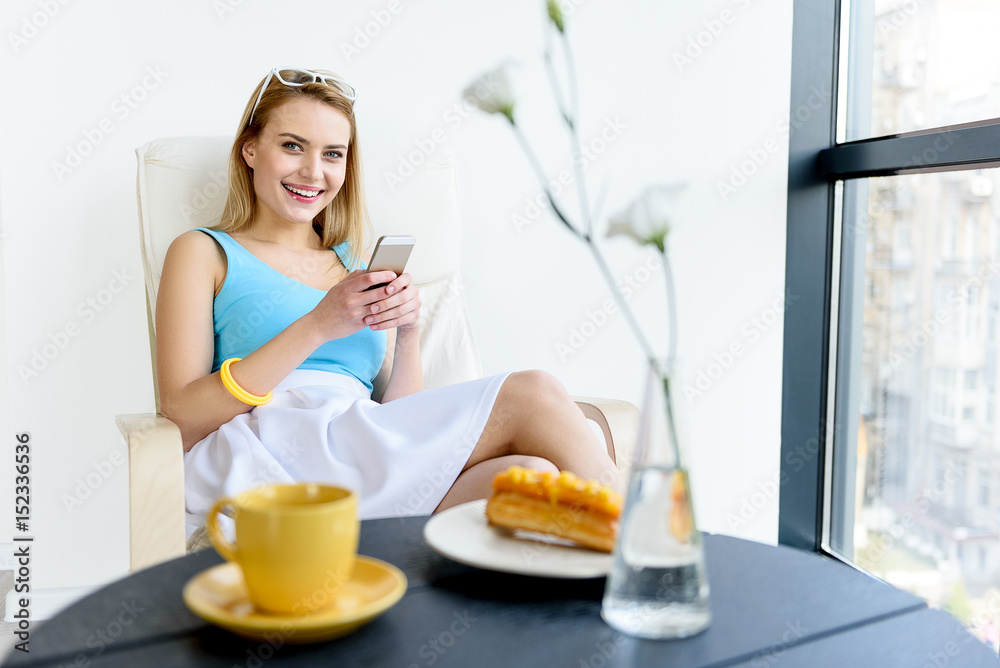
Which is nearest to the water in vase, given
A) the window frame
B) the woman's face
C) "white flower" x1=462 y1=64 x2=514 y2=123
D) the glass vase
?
the glass vase

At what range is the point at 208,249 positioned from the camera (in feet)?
5.30

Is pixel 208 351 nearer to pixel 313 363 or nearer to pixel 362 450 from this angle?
pixel 313 363

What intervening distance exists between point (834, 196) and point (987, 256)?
0.57 meters

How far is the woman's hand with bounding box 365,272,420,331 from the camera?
4.78 feet
